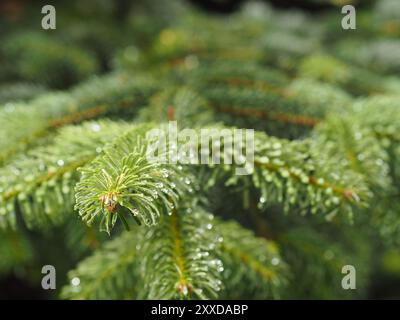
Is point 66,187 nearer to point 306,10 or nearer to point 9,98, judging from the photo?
point 9,98

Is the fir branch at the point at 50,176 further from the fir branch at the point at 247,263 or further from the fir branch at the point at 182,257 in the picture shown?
the fir branch at the point at 247,263

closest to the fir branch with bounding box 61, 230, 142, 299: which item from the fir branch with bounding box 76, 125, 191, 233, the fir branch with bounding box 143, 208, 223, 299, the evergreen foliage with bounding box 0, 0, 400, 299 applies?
the evergreen foliage with bounding box 0, 0, 400, 299

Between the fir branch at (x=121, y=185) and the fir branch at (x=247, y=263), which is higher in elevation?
the fir branch at (x=121, y=185)

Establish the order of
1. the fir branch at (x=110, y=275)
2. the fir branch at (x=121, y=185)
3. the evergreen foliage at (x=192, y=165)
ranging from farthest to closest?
the fir branch at (x=110, y=275)
the evergreen foliage at (x=192, y=165)
the fir branch at (x=121, y=185)

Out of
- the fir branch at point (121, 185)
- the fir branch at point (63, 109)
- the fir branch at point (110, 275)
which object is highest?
the fir branch at point (63, 109)

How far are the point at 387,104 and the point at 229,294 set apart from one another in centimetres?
49

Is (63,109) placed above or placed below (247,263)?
above

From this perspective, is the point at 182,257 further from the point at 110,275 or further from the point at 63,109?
the point at 63,109

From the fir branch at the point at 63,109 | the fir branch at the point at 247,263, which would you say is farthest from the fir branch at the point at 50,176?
the fir branch at the point at 247,263

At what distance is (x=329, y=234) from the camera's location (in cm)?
127

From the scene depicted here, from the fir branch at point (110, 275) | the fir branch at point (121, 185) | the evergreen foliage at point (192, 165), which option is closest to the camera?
the fir branch at point (121, 185)

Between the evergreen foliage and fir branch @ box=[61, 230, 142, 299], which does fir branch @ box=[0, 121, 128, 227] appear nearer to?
the evergreen foliage

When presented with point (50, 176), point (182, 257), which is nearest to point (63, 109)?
point (50, 176)
